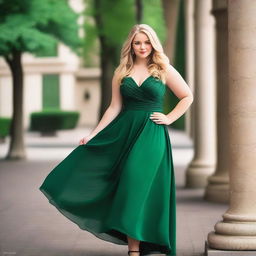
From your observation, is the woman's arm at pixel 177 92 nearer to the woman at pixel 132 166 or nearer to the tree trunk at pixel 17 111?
the woman at pixel 132 166

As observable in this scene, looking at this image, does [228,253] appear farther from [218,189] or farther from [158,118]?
[218,189]

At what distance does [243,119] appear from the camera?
7258 mm

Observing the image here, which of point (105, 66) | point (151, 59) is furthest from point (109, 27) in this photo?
point (151, 59)

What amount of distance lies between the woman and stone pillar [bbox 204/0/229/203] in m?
5.21

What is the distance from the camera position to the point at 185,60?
125ft

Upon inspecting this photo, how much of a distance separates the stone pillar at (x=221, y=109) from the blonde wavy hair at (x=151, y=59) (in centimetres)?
535

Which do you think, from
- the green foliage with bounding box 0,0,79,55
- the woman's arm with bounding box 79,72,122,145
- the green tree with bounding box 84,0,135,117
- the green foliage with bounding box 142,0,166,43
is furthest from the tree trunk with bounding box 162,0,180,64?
the woman's arm with bounding box 79,72,122,145

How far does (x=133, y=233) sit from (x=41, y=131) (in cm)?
3550

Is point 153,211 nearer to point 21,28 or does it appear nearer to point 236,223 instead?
point 236,223

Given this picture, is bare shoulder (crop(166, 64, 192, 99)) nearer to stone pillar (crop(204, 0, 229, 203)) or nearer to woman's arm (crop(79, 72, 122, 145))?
woman's arm (crop(79, 72, 122, 145))

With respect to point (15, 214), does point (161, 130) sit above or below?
above

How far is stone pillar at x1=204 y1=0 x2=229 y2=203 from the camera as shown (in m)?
12.5

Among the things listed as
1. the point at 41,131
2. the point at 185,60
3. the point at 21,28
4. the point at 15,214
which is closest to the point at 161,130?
the point at 15,214

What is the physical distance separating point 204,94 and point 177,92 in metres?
7.97
